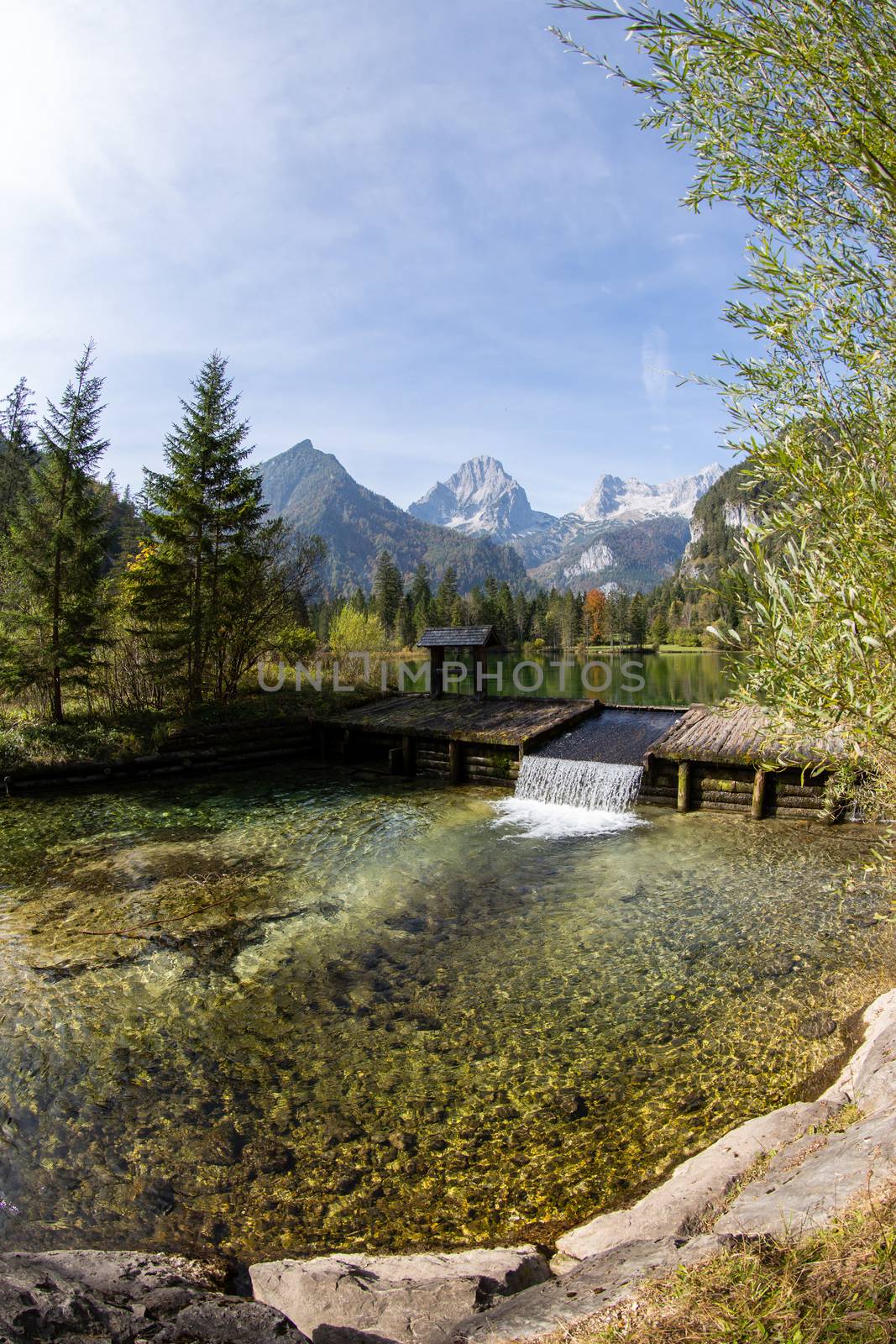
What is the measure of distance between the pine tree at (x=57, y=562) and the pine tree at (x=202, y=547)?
2335 mm

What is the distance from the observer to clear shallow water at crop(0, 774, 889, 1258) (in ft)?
15.1

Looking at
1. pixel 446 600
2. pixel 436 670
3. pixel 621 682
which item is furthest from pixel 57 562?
pixel 446 600

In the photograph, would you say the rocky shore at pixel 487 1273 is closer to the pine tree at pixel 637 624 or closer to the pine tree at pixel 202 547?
the pine tree at pixel 202 547

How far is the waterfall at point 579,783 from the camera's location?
48.1 ft

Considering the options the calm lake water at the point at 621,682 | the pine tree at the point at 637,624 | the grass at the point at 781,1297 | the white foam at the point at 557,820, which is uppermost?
the pine tree at the point at 637,624

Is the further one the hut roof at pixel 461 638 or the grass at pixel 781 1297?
the hut roof at pixel 461 638

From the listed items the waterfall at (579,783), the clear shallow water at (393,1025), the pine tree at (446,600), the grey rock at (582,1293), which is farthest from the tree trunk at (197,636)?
the pine tree at (446,600)

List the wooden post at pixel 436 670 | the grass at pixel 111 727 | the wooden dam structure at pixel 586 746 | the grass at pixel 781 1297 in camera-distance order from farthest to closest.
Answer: the wooden post at pixel 436 670 → the grass at pixel 111 727 → the wooden dam structure at pixel 586 746 → the grass at pixel 781 1297

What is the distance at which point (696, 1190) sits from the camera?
397 cm

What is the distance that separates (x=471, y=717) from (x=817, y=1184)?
16.3 m

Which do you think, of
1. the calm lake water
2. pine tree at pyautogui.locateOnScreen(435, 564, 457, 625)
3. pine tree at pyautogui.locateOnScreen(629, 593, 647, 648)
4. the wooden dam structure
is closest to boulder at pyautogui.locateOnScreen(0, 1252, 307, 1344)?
the wooden dam structure

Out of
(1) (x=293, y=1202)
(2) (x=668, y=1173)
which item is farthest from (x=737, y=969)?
(1) (x=293, y=1202)

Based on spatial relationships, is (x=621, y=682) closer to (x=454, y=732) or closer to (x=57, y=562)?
(x=454, y=732)

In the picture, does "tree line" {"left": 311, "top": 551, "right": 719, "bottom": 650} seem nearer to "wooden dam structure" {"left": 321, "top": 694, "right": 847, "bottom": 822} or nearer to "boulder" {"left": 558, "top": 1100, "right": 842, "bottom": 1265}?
"wooden dam structure" {"left": 321, "top": 694, "right": 847, "bottom": 822}
